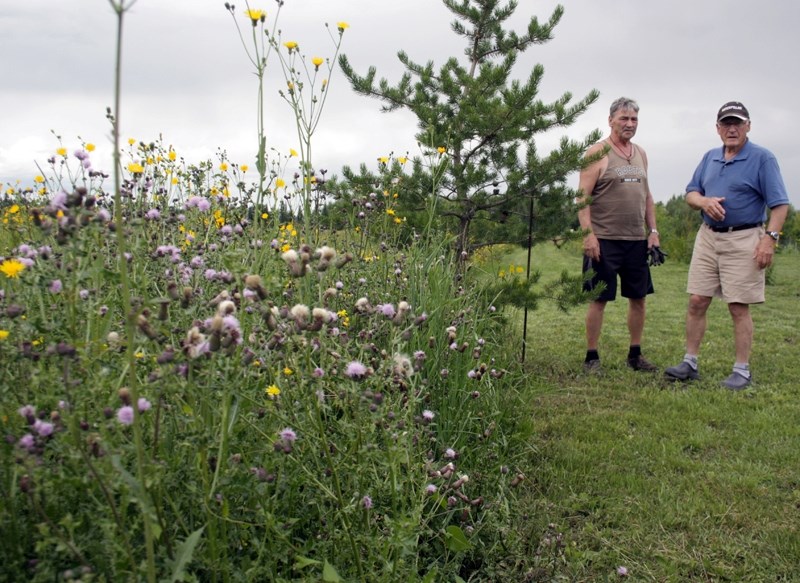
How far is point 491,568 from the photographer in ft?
7.73

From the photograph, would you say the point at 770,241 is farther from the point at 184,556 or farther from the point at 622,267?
the point at 184,556

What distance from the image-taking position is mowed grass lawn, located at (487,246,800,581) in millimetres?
2633

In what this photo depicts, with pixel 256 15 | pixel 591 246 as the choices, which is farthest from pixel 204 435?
pixel 591 246

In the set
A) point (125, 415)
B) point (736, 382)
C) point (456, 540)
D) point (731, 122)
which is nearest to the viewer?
point (125, 415)

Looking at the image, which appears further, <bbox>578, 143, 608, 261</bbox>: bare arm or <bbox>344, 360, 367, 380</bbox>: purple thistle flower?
<bbox>578, 143, 608, 261</bbox>: bare arm

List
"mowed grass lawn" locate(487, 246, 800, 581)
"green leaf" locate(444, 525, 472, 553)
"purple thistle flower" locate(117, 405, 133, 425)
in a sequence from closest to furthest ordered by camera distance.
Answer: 1. "purple thistle flower" locate(117, 405, 133, 425)
2. "green leaf" locate(444, 525, 472, 553)
3. "mowed grass lawn" locate(487, 246, 800, 581)

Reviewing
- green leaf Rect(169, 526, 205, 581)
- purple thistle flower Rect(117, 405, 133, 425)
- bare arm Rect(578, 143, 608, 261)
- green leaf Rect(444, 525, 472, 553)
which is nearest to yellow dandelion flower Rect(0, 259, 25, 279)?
purple thistle flower Rect(117, 405, 133, 425)

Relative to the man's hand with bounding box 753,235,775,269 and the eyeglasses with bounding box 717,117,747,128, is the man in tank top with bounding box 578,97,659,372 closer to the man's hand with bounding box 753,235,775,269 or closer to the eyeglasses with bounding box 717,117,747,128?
the eyeglasses with bounding box 717,117,747,128

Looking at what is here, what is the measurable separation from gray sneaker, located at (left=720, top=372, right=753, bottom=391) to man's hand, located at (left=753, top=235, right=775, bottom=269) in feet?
2.83

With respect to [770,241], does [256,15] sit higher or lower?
higher

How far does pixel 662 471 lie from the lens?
3.48 metres

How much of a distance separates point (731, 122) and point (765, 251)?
1.00m

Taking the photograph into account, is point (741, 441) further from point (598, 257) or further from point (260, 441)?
point (260, 441)

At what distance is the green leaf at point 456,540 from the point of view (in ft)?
7.29
